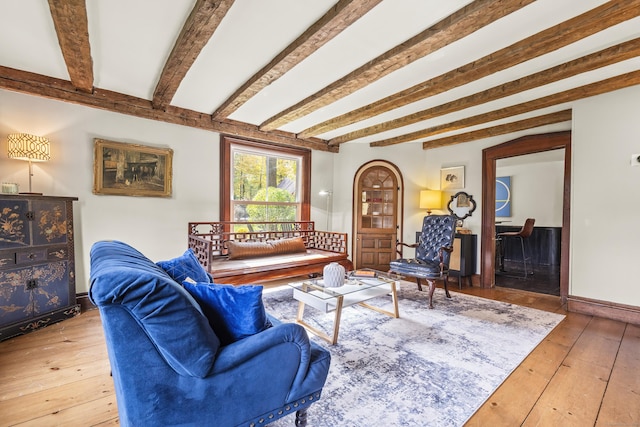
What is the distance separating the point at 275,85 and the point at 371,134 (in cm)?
211

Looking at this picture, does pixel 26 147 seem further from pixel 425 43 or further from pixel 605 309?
pixel 605 309

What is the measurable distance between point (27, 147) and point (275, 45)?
2631mm

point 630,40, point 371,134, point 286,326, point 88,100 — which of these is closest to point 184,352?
point 286,326

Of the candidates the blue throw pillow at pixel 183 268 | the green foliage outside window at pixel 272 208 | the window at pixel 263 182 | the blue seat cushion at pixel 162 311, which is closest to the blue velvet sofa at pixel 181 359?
the blue seat cushion at pixel 162 311

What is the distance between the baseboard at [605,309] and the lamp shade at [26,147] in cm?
597

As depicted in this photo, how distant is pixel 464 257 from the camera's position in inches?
177

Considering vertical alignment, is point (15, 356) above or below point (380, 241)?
below

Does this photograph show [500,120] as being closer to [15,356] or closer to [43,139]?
[43,139]

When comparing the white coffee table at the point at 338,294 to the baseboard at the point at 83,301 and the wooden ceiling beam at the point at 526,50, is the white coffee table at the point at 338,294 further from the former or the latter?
the baseboard at the point at 83,301

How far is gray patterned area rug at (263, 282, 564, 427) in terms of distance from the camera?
1.66 meters

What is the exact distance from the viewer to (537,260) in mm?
6504

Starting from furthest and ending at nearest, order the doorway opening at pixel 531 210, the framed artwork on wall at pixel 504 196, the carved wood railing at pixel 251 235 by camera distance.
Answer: the framed artwork on wall at pixel 504 196
the doorway opening at pixel 531 210
the carved wood railing at pixel 251 235

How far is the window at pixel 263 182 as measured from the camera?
4387 millimetres

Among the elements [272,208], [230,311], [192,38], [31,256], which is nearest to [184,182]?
[272,208]
